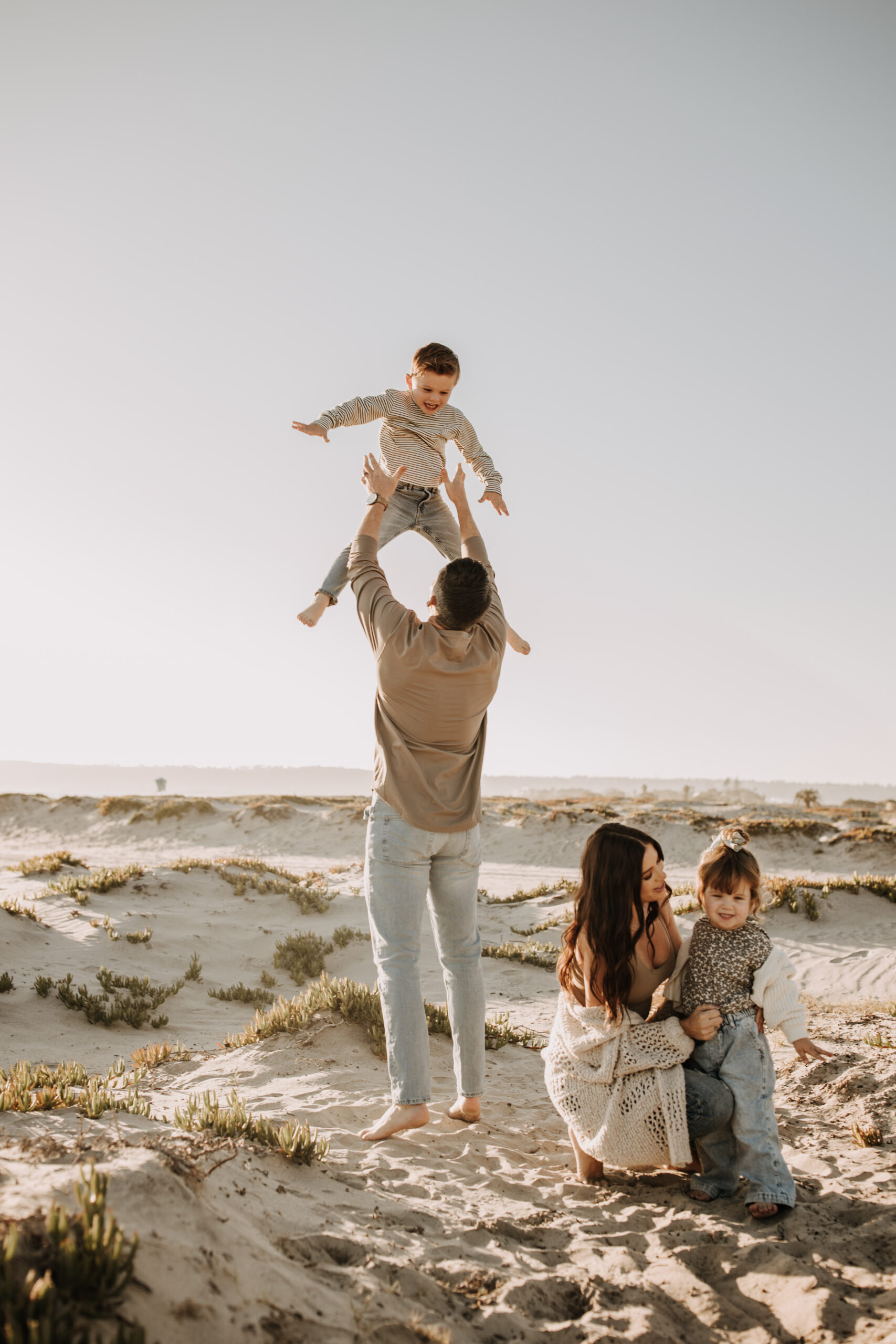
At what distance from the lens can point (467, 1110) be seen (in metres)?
4.45

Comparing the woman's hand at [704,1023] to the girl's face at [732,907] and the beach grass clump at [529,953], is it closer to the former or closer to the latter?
the girl's face at [732,907]

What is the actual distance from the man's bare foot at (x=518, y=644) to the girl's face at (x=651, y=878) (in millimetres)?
1964

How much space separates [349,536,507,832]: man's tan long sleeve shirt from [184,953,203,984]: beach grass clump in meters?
6.60

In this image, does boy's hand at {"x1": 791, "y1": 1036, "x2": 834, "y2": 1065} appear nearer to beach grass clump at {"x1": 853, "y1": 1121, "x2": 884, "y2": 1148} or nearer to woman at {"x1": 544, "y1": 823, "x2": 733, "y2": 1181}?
woman at {"x1": 544, "y1": 823, "x2": 733, "y2": 1181}

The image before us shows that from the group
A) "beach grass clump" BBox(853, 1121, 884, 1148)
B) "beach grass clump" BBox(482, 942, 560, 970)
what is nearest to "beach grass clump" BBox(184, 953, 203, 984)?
"beach grass clump" BBox(482, 942, 560, 970)

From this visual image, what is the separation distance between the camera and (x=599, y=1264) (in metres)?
2.88

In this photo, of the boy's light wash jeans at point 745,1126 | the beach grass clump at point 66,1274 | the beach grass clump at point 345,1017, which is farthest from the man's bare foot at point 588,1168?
the beach grass clump at point 345,1017

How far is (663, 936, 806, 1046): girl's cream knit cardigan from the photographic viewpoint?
3.45m

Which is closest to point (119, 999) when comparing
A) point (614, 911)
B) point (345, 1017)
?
point (345, 1017)

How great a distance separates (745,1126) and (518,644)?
2.93m

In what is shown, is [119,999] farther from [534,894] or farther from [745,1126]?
[534,894]

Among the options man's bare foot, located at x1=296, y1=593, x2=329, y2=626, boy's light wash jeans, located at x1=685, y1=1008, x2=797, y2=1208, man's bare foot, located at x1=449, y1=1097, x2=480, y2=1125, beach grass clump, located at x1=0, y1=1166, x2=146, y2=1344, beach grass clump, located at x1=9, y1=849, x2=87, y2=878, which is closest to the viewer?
beach grass clump, located at x1=0, y1=1166, x2=146, y2=1344

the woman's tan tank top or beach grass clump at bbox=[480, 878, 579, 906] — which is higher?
the woman's tan tank top

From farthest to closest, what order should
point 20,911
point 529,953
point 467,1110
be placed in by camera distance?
point 529,953
point 20,911
point 467,1110
